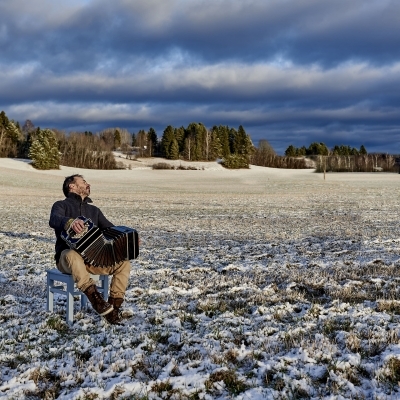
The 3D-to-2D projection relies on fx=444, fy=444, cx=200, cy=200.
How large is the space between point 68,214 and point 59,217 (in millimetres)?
245

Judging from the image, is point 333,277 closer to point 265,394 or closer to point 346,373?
point 346,373

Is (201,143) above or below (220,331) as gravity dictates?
above

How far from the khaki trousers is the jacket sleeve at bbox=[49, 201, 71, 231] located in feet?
1.27

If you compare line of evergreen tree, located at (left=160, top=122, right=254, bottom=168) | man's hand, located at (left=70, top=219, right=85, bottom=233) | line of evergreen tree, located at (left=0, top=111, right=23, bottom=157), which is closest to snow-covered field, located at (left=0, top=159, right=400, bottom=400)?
man's hand, located at (left=70, top=219, right=85, bottom=233)

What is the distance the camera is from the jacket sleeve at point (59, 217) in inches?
254

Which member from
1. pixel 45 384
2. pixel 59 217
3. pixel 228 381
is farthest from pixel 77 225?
pixel 228 381

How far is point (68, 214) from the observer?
6.71m

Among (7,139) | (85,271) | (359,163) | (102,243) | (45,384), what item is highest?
(7,139)

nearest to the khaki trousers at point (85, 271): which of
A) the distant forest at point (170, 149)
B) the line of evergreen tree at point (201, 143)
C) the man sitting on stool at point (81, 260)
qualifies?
the man sitting on stool at point (81, 260)

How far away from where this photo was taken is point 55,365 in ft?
16.4

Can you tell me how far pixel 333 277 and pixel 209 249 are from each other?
4785mm

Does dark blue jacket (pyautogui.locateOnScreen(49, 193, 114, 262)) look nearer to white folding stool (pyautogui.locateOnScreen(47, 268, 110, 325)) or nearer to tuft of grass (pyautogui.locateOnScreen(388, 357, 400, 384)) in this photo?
white folding stool (pyautogui.locateOnScreen(47, 268, 110, 325))

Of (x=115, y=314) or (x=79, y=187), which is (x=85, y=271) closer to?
(x=115, y=314)

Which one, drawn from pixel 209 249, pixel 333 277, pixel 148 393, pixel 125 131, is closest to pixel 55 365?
pixel 148 393
